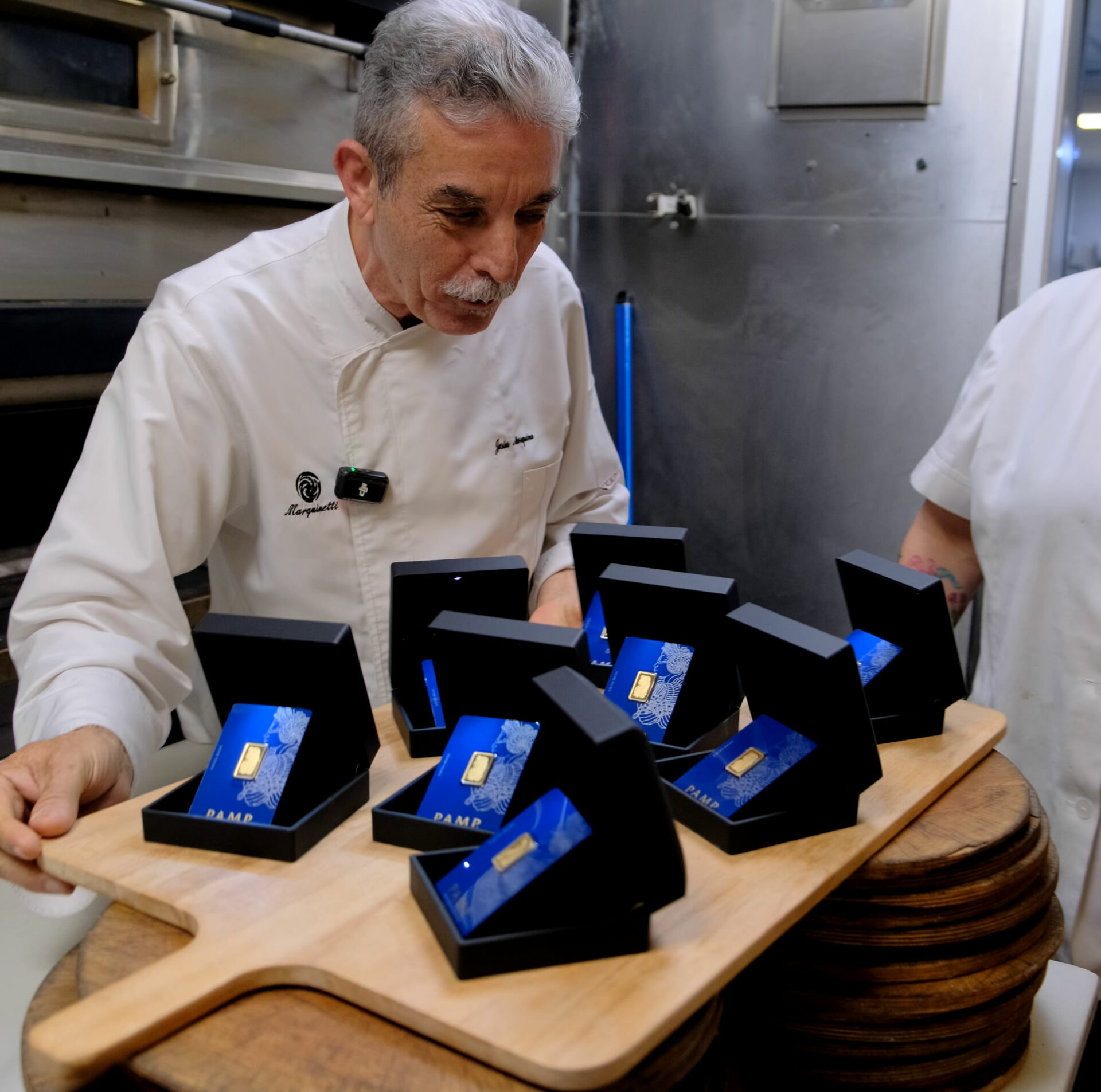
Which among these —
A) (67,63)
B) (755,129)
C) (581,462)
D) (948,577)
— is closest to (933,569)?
(948,577)

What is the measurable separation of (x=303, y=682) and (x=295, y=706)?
0.02 m

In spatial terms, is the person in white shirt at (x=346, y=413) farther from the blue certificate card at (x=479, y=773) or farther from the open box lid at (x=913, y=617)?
the open box lid at (x=913, y=617)

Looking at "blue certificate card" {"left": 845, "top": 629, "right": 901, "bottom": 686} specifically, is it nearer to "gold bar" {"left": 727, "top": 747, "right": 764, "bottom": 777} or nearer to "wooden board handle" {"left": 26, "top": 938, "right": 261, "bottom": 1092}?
"gold bar" {"left": 727, "top": 747, "right": 764, "bottom": 777}

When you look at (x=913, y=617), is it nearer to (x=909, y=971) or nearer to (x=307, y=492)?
(x=909, y=971)

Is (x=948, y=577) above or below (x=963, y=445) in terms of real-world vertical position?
below

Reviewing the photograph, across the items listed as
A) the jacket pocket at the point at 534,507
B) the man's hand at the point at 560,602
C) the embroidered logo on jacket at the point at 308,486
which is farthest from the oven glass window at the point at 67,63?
the man's hand at the point at 560,602

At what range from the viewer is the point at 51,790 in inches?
32.4

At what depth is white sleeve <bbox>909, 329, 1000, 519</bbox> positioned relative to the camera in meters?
1.42

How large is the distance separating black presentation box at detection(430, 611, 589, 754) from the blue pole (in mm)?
1935

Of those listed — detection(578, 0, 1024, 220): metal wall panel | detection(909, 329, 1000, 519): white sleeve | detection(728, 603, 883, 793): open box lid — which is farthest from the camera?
detection(578, 0, 1024, 220): metal wall panel

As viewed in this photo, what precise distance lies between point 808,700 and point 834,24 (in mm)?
1972

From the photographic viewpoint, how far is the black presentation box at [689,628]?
2.80 ft

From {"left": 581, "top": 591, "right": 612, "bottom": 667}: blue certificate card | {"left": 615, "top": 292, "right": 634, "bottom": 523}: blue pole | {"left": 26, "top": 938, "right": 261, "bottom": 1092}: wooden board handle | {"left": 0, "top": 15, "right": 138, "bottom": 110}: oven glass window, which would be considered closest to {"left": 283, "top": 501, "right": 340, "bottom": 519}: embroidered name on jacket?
{"left": 581, "top": 591, "right": 612, "bottom": 667}: blue certificate card

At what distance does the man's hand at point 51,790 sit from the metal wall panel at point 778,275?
1856 millimetres
